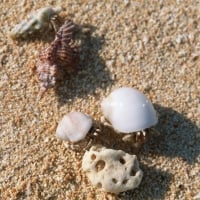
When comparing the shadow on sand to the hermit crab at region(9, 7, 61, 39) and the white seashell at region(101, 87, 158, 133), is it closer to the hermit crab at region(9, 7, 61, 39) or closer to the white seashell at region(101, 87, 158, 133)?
the white seashell at region(101, 87, 158, 133)

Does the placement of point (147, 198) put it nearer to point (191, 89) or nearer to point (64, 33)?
point (191, 89)

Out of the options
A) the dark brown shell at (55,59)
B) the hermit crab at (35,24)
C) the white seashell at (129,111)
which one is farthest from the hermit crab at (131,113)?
the hermit crab at (35,24)

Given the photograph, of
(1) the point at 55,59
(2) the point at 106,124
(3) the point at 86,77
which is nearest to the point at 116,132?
(2) the point at 106,124

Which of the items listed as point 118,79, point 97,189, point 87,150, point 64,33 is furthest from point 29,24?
point 97,189

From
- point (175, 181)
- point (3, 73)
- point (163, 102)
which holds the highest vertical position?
point (3, 73)

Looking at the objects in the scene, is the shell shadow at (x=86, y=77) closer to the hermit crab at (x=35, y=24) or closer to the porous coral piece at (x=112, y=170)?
the hermit crab at (x=35, y=24)

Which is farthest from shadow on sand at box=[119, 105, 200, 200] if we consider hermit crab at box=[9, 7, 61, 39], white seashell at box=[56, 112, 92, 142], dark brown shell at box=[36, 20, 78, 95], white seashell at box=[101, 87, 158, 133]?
hermit crab at box=[9, 7, 61, 39]

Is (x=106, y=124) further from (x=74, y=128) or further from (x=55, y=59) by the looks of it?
(x=55, y=59)
